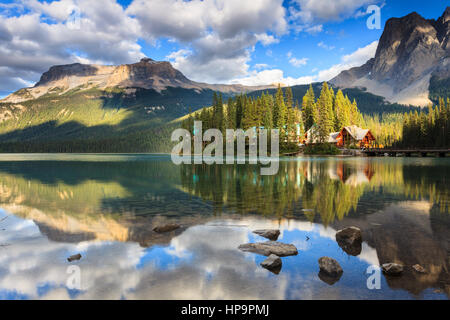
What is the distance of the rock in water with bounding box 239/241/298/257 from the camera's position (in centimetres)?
1038

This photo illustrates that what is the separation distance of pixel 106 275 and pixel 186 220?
716 centimetres

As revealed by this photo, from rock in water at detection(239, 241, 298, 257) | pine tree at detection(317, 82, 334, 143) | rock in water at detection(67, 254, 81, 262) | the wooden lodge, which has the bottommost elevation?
rock in water at detection(67, 254, 81, 262)

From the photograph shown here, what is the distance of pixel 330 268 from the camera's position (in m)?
8.69

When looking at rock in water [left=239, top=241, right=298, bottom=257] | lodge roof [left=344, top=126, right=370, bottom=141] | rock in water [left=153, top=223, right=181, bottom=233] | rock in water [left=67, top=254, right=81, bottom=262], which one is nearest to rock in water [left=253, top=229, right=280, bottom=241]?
rock in water [left=239, top=241, right=298, bottom=257]

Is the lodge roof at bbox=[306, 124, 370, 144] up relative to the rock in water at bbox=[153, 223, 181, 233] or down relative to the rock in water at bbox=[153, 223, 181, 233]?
up

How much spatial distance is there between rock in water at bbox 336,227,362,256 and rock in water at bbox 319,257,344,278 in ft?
6.07

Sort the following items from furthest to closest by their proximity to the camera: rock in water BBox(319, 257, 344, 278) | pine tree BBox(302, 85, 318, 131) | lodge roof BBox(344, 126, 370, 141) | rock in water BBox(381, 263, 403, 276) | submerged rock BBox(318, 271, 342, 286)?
1. pine tree BBox(302, 85, 318, 131)
2. lodge roof BBox(344, 126, 370, 141)
3. rock in water BBox(319, 257, 344, 278)
4. rock in water BBox(381, 263, 403, 276)
5. submerged rock BBox(318, 271, 342, 286)

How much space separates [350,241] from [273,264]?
405 centimetres

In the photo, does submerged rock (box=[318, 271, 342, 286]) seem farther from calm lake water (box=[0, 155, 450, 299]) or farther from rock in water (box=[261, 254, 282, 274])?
rock in water (box=[261, 254, 282, 274])

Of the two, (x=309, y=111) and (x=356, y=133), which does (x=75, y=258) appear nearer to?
(x=356, y=133)

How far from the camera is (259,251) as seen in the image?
35.0 feet

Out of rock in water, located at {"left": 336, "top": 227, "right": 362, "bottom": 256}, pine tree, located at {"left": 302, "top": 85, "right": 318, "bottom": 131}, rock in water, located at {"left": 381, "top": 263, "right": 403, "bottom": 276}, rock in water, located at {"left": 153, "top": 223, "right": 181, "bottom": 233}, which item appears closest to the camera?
rock in water, located at {"left": 381, "top": 263, "right": 403, "bottom": 276}

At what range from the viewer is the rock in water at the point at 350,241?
10716 mm

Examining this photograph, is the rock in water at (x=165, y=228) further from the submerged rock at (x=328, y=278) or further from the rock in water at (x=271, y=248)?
the submerged rock at (x=328, y=278)
